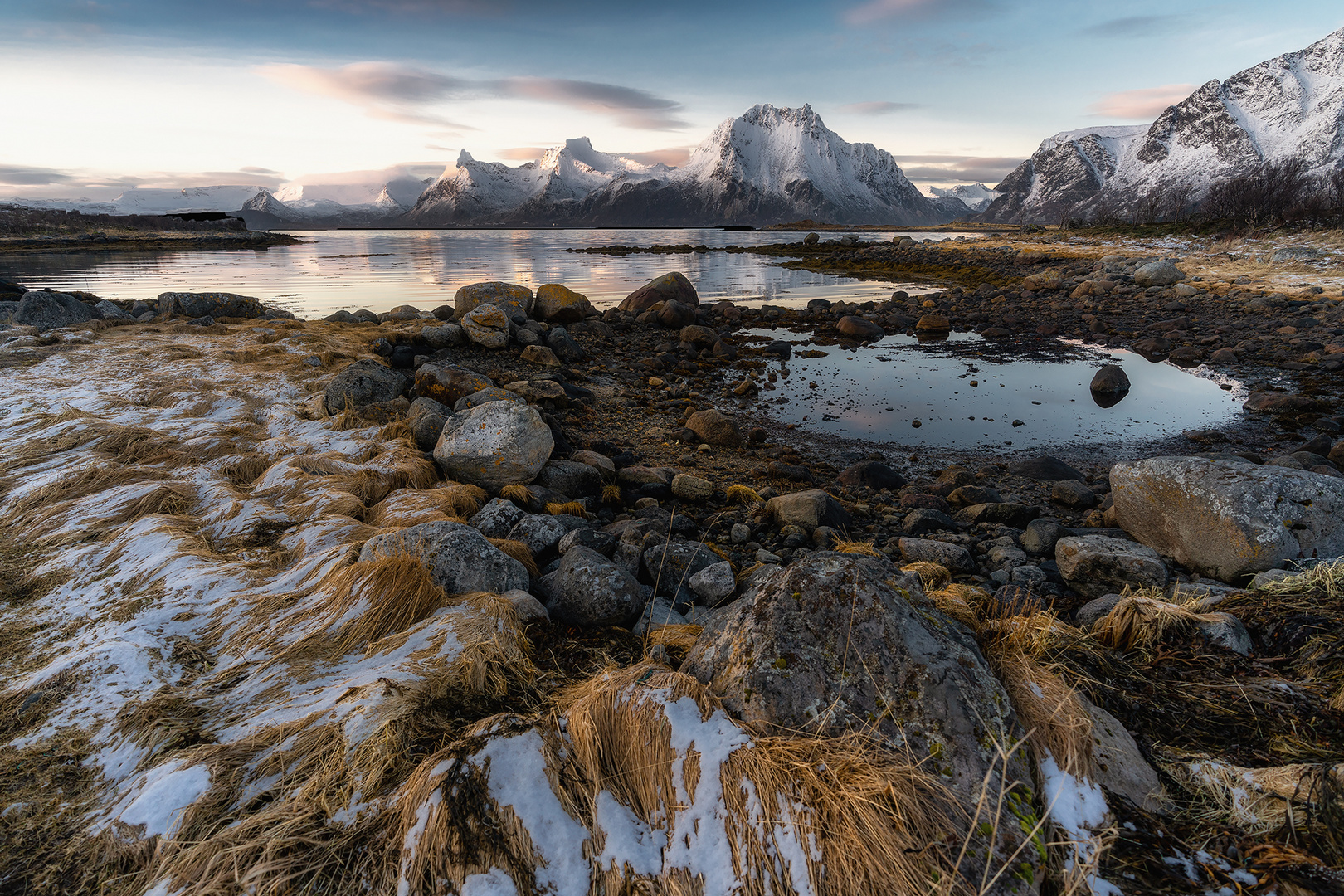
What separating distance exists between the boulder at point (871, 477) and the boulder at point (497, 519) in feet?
14.8

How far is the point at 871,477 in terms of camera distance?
25.4 ft

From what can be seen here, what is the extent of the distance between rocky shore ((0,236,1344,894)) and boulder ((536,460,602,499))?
1.7 inches

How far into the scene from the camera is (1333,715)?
2.13 meters

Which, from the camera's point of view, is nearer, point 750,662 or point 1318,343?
point 750,662

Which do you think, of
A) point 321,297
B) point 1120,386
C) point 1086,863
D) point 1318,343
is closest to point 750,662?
point 1086,863

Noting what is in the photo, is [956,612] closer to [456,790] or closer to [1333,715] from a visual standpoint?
[1333,715]

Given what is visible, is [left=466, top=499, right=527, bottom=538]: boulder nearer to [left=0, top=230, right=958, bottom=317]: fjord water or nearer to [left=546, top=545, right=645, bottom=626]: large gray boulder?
[left=546, top=545, right=645, bottom=626]: large gray boulder

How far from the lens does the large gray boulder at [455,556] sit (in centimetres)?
372

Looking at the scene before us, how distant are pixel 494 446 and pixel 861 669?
5.11 meters

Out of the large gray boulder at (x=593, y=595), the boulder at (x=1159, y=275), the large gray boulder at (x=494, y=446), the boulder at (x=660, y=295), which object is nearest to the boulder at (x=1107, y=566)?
the large gray boulder at (x=593, y=595)

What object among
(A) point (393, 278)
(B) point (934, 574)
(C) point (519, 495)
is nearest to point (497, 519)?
(C) point (519, 495)

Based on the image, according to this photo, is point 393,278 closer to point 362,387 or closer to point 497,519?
point 362,387

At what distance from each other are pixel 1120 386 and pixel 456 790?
48.2ft

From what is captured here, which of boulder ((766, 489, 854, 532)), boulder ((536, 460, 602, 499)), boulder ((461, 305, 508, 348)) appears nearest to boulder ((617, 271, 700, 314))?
boulder ((461, 305, 508, 348))
